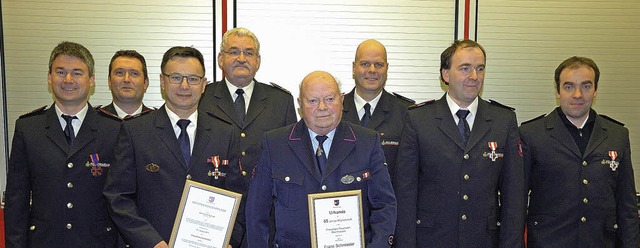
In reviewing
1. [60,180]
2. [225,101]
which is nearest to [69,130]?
A: [60,180]

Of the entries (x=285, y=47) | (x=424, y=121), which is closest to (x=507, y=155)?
(x=424, y=121)

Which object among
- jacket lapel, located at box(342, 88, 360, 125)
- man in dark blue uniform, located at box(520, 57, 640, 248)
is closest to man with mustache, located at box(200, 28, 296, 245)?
jacket lapel, located at box(342, 88, 360, 125)

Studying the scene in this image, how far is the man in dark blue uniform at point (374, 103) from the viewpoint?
4285 millimetres

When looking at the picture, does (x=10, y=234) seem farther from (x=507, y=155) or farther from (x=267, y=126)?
(x=507, y=155)

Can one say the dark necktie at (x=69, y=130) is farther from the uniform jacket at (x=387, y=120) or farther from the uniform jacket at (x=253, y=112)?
the uniform jacket at (x=387, y=120)

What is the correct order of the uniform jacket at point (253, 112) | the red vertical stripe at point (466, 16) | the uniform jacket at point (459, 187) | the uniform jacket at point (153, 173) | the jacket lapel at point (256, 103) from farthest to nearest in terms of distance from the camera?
the red vertical stripe at point (466, 16) → the jacket lapel at point (256, 103) → the uniform jacket at point (253, 112) → the uniform jacket at point (459, 187) → the uniform jacket at point (153, 173)

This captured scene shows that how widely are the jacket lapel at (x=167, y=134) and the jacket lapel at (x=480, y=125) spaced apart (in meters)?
1.66

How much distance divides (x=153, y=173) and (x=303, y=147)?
0.83 m

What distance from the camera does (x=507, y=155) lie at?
3.60 m

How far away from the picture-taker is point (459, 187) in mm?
3557

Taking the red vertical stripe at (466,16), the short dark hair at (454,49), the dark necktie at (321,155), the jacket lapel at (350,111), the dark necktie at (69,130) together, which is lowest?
the dark necktie at (321,155)

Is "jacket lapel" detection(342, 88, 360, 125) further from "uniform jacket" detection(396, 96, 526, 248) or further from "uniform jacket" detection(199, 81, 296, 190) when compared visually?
"uniform jacket" detection(396, 96, 526, 248)

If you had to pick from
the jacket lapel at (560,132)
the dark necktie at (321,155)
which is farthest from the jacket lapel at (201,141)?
the jacket lapel at (560,132)

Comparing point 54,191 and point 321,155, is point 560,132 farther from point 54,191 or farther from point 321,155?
point 54,191
